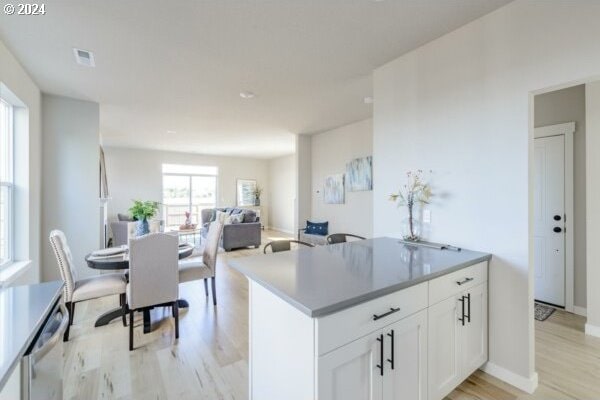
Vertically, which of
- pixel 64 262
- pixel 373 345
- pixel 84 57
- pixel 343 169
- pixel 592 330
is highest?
pixel 84 57

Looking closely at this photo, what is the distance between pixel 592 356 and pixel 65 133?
6157mm

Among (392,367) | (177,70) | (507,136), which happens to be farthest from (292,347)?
(177,70)

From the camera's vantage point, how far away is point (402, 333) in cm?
135

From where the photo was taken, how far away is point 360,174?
5.11 m

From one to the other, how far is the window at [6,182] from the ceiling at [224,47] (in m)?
0.57

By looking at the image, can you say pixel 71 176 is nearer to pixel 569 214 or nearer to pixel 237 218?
pixel 237 218

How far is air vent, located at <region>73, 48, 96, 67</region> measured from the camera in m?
2.47

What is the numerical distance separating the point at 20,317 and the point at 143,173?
8.03 meters

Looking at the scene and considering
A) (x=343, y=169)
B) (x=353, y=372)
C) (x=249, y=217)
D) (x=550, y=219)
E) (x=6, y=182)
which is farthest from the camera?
(x=249, y=217)

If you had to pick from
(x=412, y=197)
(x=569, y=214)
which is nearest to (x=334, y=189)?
(x=412, y=197)

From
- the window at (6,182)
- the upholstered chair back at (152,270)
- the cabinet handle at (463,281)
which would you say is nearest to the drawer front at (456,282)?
the cabinet handle at (463,281)

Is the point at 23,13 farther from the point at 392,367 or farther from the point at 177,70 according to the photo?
the point at 392,367

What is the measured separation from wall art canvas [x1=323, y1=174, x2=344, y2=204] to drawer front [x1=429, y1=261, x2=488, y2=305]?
3692 mm

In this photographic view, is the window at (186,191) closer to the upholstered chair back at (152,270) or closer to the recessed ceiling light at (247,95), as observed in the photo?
the recessed ceiling light at (247,95)
